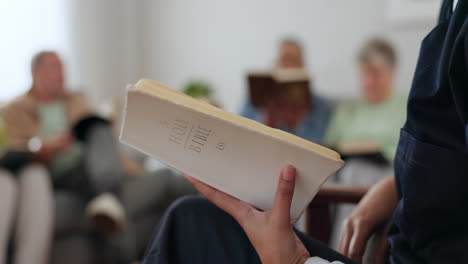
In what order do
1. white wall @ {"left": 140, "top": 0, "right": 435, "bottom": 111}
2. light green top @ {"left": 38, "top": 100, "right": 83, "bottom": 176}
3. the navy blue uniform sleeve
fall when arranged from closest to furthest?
the navy blue uniform sleeve < light green top @ {"left": 38, "top": 100, "right": 83, "bottom": 176} < white wall @ {"left": 140, "top": 0, "right": 435, "bottom": 111}

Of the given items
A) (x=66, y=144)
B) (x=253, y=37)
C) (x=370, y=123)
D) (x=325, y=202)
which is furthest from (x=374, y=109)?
(x=325, y=202)

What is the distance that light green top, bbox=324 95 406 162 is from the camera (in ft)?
7.75

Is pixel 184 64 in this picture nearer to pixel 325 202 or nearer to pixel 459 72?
pixel 325 202

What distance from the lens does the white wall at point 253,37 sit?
2860mm

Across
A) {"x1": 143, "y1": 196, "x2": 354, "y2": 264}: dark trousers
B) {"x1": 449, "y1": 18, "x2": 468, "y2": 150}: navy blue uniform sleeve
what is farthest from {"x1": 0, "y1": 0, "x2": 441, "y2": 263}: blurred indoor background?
{"x1": 449, "y1": 18, "x2": 468, "y2": 150}: navy blue uniform sleeve

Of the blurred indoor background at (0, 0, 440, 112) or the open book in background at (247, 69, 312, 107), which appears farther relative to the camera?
the blurred indoor background at (0, 0, 440, 112)

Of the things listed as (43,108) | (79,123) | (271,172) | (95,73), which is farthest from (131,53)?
(271,172)

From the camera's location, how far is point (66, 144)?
6.64 ft

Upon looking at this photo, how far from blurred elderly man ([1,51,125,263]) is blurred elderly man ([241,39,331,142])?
2.88 feet

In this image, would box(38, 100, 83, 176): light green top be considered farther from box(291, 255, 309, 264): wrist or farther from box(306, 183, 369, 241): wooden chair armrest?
box(291, 255, 309, 264): wrist

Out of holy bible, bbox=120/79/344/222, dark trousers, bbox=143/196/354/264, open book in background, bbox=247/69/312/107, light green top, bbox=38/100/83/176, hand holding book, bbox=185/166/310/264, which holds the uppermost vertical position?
holy bible, bbox=120/79/344/222

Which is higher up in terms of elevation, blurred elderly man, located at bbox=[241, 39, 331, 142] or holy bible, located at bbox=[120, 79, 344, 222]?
holy bible, located at bbox=[120, 79, 344, 222]

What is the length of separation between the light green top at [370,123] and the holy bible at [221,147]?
1657 millimetres

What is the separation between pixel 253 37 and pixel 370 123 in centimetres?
121
